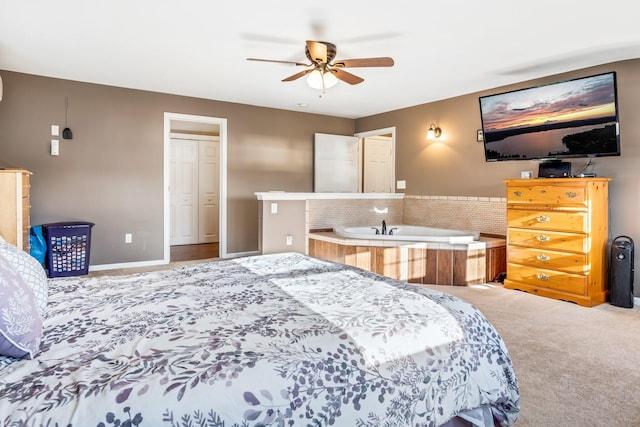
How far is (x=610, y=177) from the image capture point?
397 cm

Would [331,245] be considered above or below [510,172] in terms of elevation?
below

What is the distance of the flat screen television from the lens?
12.0 ft

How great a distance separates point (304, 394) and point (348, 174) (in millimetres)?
6170

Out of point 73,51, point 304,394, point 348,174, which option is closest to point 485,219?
point 348,174

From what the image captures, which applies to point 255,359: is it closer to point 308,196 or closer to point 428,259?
point 428,259

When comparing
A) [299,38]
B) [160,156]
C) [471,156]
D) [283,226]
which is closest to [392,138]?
[471,156]

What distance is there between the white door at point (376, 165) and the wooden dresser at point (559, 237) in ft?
11.6

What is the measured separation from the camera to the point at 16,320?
3.49 ft

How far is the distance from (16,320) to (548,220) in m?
4.22

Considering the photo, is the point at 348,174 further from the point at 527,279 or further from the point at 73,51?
the point at 73,51

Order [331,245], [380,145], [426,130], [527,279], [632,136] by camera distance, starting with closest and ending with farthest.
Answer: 1. [632,136]
2. [527,279]
3. [331,245]
4. [426,130]
5. [380,145]

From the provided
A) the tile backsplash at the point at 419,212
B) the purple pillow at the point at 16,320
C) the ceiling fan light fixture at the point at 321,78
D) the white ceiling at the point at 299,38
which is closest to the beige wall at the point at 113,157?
the white ceiling at the point at 299,38

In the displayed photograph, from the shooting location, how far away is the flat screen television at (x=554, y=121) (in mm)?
3656

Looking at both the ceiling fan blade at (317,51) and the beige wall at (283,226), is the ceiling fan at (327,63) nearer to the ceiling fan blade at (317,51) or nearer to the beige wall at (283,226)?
the ceiling fan blade at (317,51)
